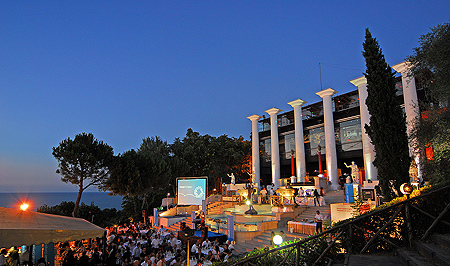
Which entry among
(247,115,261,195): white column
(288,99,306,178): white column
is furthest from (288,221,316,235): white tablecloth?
(247,115,261,195): white column

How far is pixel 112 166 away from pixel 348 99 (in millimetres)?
26057

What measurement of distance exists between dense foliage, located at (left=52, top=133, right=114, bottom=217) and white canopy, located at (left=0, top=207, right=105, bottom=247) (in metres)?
17.5

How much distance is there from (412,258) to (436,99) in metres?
6.12

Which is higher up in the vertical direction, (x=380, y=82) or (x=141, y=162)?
(x=380, y=82)

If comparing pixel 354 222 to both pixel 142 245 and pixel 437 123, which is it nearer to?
pixel 437 123

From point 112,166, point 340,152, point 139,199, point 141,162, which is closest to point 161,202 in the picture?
point 139,199

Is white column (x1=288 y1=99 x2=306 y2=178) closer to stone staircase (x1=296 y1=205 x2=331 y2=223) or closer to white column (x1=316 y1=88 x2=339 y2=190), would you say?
white column (x1=316 y1=88 x2=339 y2=190)

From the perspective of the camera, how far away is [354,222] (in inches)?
233

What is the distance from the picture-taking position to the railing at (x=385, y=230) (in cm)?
578

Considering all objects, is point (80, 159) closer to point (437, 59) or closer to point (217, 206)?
point (217, 206)

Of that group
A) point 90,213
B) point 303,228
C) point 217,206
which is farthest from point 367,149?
point 90,213

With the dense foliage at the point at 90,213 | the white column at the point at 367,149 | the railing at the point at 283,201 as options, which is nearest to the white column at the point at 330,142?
the white column at the point at 367,149

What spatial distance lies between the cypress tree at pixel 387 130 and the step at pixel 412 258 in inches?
219

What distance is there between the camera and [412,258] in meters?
5.14
